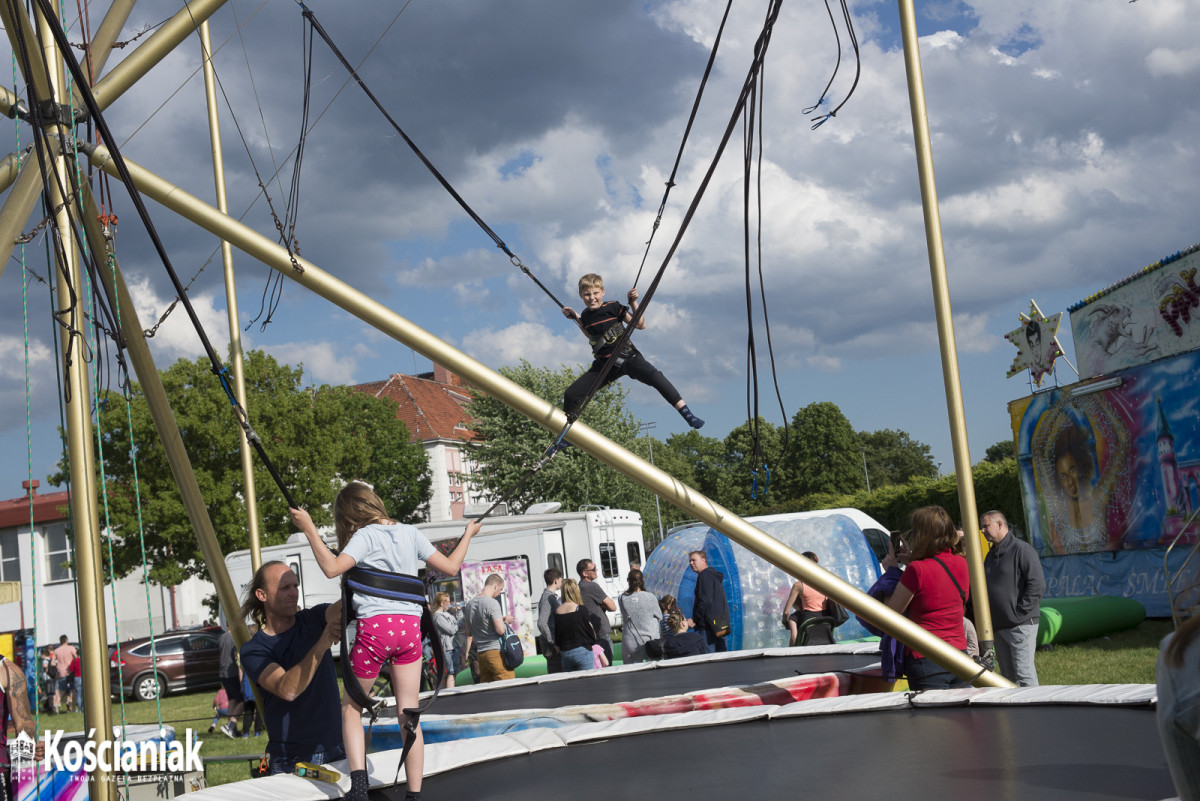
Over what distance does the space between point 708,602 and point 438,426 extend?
133 ft

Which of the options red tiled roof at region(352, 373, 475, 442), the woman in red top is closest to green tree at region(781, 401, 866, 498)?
red tiled roof at region(352, 373, 475, 442)

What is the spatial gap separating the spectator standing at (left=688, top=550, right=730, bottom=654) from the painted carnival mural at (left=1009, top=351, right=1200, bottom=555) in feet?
17.5

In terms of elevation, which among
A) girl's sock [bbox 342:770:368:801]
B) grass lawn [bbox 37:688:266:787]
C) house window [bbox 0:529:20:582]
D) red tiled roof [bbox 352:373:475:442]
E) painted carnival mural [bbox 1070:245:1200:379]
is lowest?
grass lawn [bbox 37:688:266:787]

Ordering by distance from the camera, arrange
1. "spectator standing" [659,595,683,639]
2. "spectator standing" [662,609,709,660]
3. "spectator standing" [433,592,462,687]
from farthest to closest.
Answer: "spectator standing" [433,592,462,687], "spectator standing" [659,595,683,639], "spectator standing" [662,609,709,660]

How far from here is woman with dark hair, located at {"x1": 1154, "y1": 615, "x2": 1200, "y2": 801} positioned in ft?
3.62

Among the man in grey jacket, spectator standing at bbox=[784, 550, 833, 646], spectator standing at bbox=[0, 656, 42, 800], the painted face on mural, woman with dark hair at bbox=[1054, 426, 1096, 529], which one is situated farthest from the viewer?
the painted face on mural

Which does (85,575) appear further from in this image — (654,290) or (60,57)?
(654,290)

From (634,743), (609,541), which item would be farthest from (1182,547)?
(634,743)

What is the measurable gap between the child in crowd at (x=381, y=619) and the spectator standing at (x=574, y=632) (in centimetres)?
571

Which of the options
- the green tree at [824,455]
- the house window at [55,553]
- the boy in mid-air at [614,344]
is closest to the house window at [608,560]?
the boy in mid-air at [614,344]

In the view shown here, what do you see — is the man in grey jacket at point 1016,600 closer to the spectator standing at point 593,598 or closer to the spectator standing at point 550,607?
the spectator standing at point 593,598

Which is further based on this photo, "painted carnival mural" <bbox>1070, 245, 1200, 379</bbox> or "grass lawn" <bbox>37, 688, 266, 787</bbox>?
"painted carnival mural" <bbox>1070, 245, 1200, 379</bbox>

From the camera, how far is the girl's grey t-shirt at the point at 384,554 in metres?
3.26

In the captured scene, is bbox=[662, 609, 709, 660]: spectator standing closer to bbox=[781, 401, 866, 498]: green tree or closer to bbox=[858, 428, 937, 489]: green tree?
bbox=[781, 401, 866, 498]: green tree
